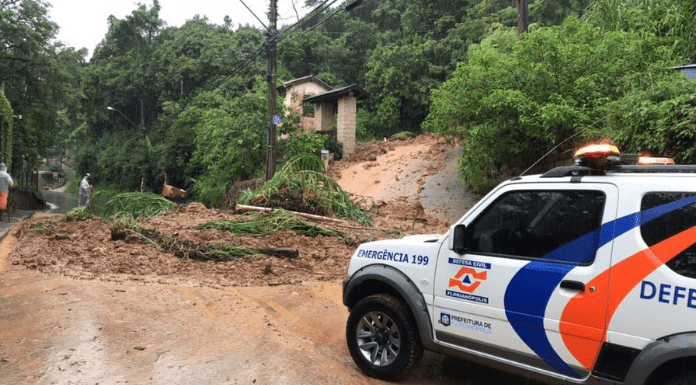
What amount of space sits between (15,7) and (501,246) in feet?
125

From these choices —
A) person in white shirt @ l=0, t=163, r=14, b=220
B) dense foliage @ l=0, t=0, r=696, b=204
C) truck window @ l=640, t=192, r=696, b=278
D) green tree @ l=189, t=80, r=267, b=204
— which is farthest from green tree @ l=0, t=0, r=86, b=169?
truck window @ l=640, t=192, r=696, b=278

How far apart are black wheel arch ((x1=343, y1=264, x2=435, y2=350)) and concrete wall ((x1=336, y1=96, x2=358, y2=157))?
23724mm

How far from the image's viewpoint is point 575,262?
11.2 feet

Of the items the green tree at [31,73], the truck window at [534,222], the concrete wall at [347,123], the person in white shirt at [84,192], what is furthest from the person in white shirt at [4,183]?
the green tree at [31,73]

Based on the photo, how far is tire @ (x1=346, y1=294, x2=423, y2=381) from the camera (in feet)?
14.1

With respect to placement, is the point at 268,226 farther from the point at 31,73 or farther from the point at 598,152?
the point at 31,73

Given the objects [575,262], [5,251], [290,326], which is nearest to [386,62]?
[5,251]

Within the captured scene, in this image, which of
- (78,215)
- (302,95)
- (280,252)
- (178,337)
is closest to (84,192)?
(78,215)

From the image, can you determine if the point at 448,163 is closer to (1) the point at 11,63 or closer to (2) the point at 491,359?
(2) the point at 491,359

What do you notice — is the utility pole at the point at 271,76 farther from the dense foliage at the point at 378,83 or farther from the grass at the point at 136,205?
the grass at the point at 136,205

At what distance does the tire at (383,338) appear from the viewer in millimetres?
4312

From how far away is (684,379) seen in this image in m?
2.88

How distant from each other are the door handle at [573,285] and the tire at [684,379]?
0.65 m

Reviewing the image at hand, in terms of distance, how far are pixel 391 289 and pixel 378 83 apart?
34.1m
